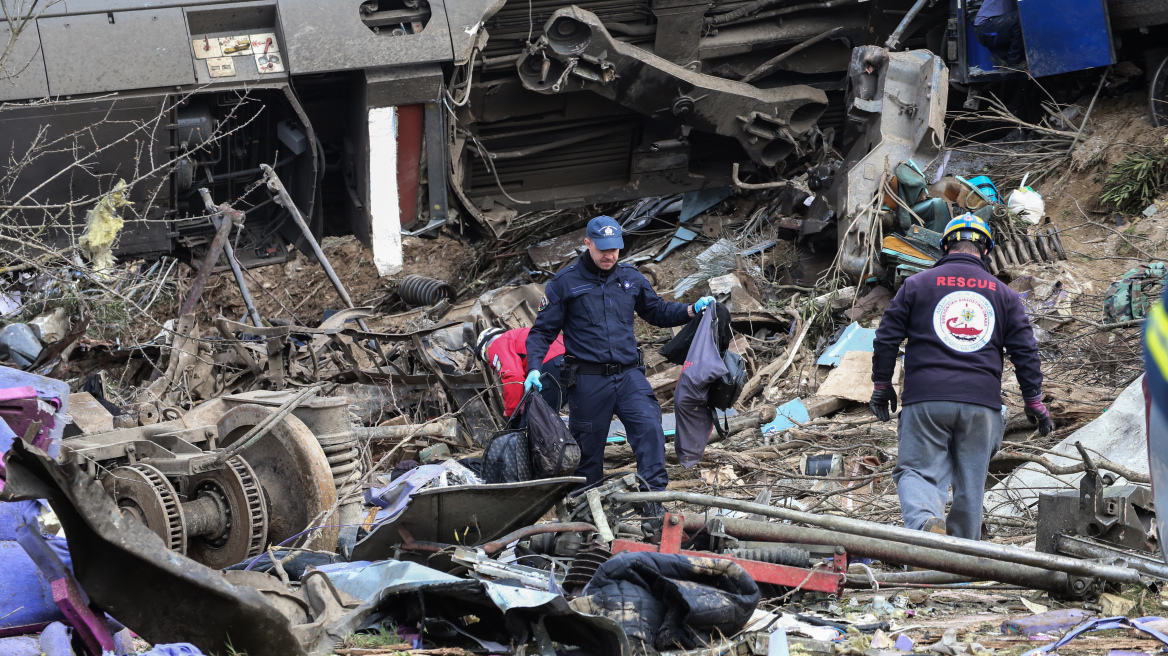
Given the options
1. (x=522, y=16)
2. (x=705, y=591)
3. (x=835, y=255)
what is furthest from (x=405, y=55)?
(x=705, y=591)

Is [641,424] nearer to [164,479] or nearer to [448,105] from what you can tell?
[164,479]

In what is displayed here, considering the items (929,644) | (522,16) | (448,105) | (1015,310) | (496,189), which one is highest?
(522,16)

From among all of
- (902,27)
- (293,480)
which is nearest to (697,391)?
(293,480)

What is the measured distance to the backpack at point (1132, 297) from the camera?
645 centimetres

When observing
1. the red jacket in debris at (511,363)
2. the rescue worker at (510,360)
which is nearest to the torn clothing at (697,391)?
the rescue worker at (510,360)

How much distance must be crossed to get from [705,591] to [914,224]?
581 cm

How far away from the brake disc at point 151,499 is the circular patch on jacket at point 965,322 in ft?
10.1

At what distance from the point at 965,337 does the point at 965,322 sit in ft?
0.21

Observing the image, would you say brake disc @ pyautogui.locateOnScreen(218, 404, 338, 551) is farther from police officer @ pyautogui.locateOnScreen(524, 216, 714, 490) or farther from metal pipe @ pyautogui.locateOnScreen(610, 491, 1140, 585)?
metal pipe @ pyautogui.locateOnScreen(610, 491, 1140, 585)

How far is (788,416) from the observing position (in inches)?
274

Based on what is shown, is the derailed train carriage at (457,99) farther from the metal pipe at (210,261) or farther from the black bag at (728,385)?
the black bag at (728,385)

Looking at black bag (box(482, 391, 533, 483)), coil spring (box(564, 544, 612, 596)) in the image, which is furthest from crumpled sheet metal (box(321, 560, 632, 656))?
black bag (box(482, 391, 533, 483))

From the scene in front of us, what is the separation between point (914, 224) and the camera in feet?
26.9

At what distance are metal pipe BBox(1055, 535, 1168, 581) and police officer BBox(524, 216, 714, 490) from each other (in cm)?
204
